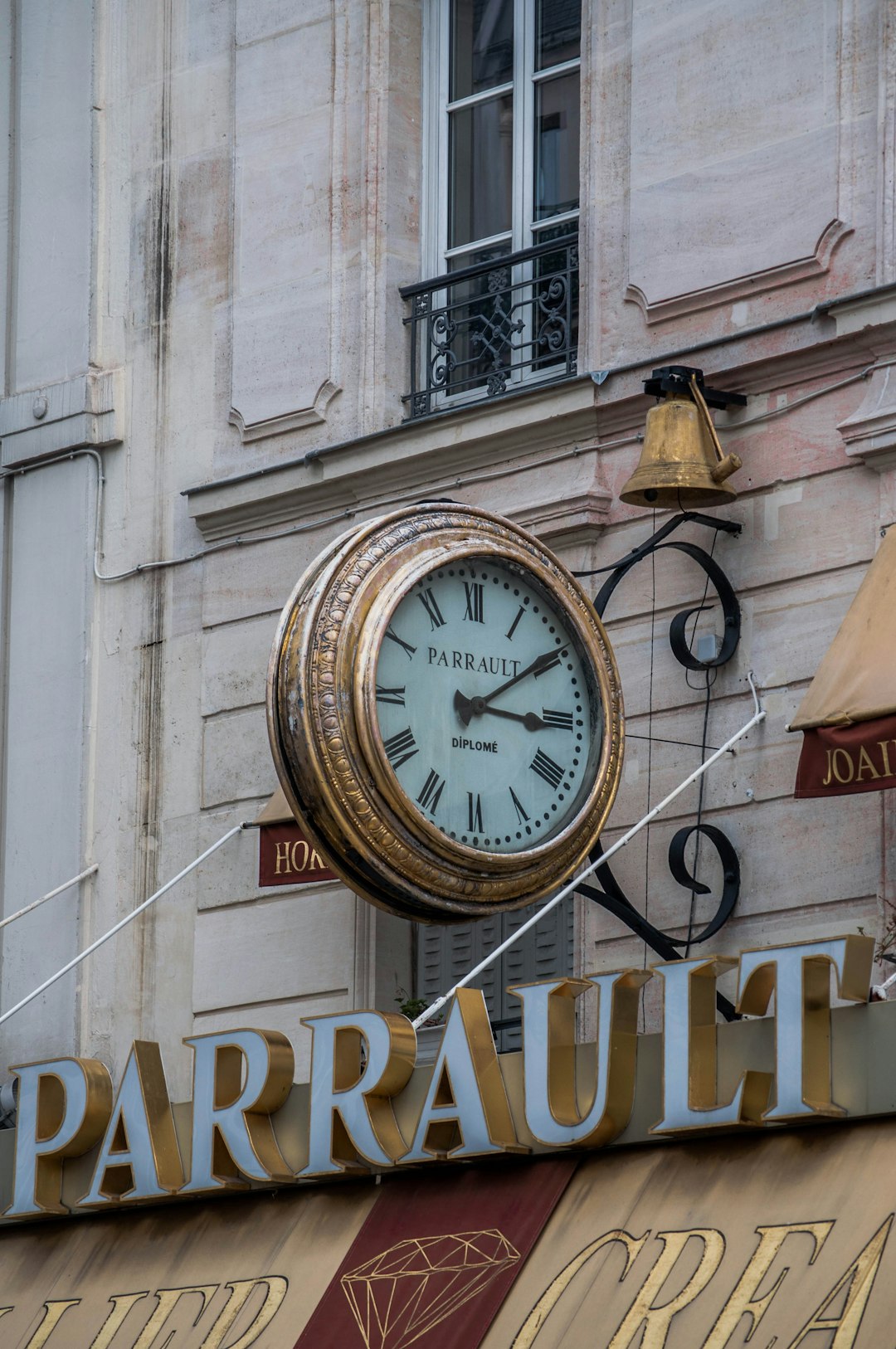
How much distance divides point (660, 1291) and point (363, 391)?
4900 mm

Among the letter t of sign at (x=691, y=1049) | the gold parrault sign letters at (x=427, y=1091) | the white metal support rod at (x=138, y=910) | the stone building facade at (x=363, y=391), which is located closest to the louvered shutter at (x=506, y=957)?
the stone building facade at (x=363, y=391)

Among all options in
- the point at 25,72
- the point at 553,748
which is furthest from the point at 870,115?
the point at 25,72

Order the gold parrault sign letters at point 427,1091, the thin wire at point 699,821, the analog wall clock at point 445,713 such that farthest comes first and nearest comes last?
the thin wire at point 699,821
the analog wall clock at point 445,713
the gold parrault sign letters at point 427,1091

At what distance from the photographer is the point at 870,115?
10.4m

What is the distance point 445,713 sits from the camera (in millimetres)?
8969

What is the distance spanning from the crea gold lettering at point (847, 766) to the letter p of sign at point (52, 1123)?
2.87 meters

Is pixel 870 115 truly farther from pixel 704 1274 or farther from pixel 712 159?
pixel 704 1274

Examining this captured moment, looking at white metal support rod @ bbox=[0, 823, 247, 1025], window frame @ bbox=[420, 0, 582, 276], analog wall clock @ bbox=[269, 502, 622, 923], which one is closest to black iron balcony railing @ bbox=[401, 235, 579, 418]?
window frame @ bbox=[420, 0, 582, 276]

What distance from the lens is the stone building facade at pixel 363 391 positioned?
1037cm

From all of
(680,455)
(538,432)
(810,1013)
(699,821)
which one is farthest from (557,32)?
(810,1013)

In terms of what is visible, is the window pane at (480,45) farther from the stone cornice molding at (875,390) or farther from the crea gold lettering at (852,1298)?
the crea gold lettering at (852,1298)

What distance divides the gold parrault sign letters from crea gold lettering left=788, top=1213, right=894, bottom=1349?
1.50 feet

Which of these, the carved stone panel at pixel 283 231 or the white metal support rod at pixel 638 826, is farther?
the carved stone panel at pixel 283 231

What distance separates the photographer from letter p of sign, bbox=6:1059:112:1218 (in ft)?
33.5
